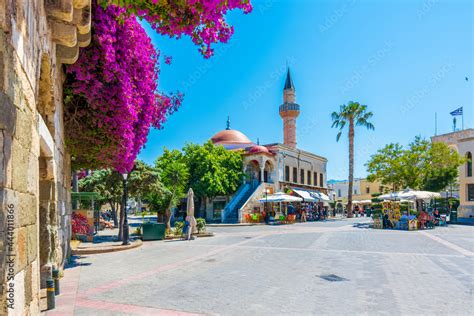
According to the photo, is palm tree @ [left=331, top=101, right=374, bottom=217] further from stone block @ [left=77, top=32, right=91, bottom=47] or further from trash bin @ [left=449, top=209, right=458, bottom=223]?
stone block @ [left=77, top=32, right=91, bottom=47]

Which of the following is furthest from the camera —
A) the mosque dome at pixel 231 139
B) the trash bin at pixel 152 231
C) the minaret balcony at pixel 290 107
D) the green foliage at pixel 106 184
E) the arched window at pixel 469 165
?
the minaret balcony at pixel 290 107

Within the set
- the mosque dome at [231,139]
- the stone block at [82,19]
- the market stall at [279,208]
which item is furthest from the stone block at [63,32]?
the mosque dome at [231,139]

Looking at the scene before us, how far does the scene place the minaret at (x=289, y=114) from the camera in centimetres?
4456

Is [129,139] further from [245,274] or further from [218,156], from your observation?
[218,156]

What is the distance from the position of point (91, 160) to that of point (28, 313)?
7.83 metres

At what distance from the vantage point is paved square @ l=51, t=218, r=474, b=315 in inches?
229

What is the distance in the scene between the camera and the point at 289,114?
44781 millimetres

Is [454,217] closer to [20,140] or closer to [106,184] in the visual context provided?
[106,184]

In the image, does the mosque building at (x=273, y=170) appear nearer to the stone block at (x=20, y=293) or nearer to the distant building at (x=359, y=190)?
the distant building at (x=359, y=190)

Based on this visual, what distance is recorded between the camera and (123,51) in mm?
8391

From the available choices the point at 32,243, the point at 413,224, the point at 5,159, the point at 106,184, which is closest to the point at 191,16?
the point at 5,159

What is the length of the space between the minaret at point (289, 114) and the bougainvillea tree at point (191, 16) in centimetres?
3977

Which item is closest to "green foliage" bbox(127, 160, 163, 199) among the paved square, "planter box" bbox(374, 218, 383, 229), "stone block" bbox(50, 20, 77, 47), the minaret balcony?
the paved square

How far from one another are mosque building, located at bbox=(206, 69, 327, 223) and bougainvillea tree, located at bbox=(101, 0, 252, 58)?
87.1 feet
